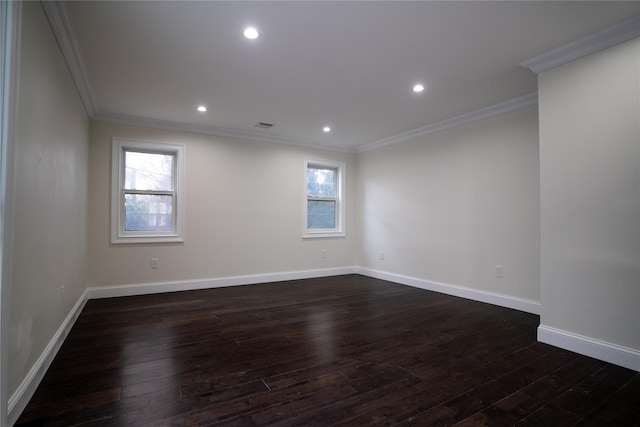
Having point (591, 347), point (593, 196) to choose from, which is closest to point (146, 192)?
point (593, 196)

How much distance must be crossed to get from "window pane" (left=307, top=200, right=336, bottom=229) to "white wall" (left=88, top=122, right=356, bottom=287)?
29 cm

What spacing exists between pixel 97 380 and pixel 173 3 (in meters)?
2.49

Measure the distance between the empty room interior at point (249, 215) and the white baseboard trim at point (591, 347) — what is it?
0.05 ft

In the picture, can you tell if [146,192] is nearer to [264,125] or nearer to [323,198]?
[264,125]

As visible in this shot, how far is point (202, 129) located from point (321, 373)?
3.95 metres

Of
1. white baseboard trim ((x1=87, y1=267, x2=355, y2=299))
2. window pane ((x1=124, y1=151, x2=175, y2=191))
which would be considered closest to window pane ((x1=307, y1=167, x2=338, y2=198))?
white baseboard trim ((x1=87, y1=267, x2=355, y2=299))

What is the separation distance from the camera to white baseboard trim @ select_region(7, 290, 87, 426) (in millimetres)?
1607

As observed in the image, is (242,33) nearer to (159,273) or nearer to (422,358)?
(422,358)

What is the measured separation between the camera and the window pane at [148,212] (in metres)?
4.45

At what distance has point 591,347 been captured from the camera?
2.48 meters

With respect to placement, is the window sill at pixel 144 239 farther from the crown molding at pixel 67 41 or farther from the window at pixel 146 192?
the crown molding at pixel 67 41

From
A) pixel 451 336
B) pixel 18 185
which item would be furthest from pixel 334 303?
pixel 18 185

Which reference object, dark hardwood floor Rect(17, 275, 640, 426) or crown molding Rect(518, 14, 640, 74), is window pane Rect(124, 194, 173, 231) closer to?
dark hardwood floor Rect(17, 275, 640, 426)

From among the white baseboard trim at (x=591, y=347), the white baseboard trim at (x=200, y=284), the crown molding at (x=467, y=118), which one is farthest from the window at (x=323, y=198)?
the white baseboard trim at (x=591, y=347)
